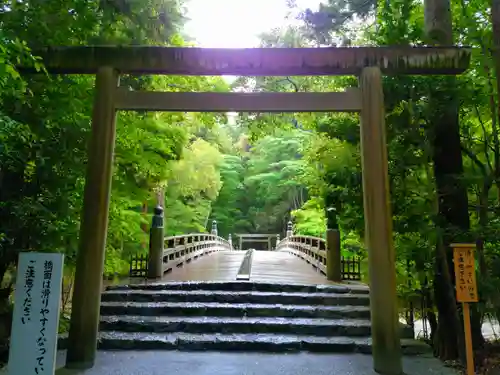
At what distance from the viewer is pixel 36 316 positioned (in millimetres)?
3148

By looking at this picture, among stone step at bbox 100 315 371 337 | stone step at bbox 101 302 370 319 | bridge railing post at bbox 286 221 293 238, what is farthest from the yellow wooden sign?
bridge railing post at bbox 286 221 293 238

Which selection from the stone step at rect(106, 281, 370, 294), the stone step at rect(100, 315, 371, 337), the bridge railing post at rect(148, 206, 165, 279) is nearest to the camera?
the stone step at rect(100, 315, 371, 337)

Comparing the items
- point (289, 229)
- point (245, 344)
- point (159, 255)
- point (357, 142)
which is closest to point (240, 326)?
point (245, 344)

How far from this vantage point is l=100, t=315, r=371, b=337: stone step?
5793mm

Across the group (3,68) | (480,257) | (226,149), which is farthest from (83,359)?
(226,149)

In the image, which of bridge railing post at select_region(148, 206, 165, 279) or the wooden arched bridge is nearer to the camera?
the wooden arched bridge

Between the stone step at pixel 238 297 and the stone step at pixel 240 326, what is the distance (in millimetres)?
760

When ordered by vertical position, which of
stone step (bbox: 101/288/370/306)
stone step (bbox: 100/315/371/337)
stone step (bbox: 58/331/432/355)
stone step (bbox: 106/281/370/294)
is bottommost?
stone step (bbox: 58/331/432/355)

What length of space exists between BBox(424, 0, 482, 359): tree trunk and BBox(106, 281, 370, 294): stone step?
2.16 metres

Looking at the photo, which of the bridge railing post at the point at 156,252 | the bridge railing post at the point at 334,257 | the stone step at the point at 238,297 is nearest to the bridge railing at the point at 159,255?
the bridge railing post at the point at 156,252

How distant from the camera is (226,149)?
99.9ft

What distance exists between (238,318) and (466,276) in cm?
362

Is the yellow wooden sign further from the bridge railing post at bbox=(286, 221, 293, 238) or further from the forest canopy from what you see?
the bridge railing post at bbox=(286, 221, 293, 238)

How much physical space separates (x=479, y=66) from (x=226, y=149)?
25860mm
